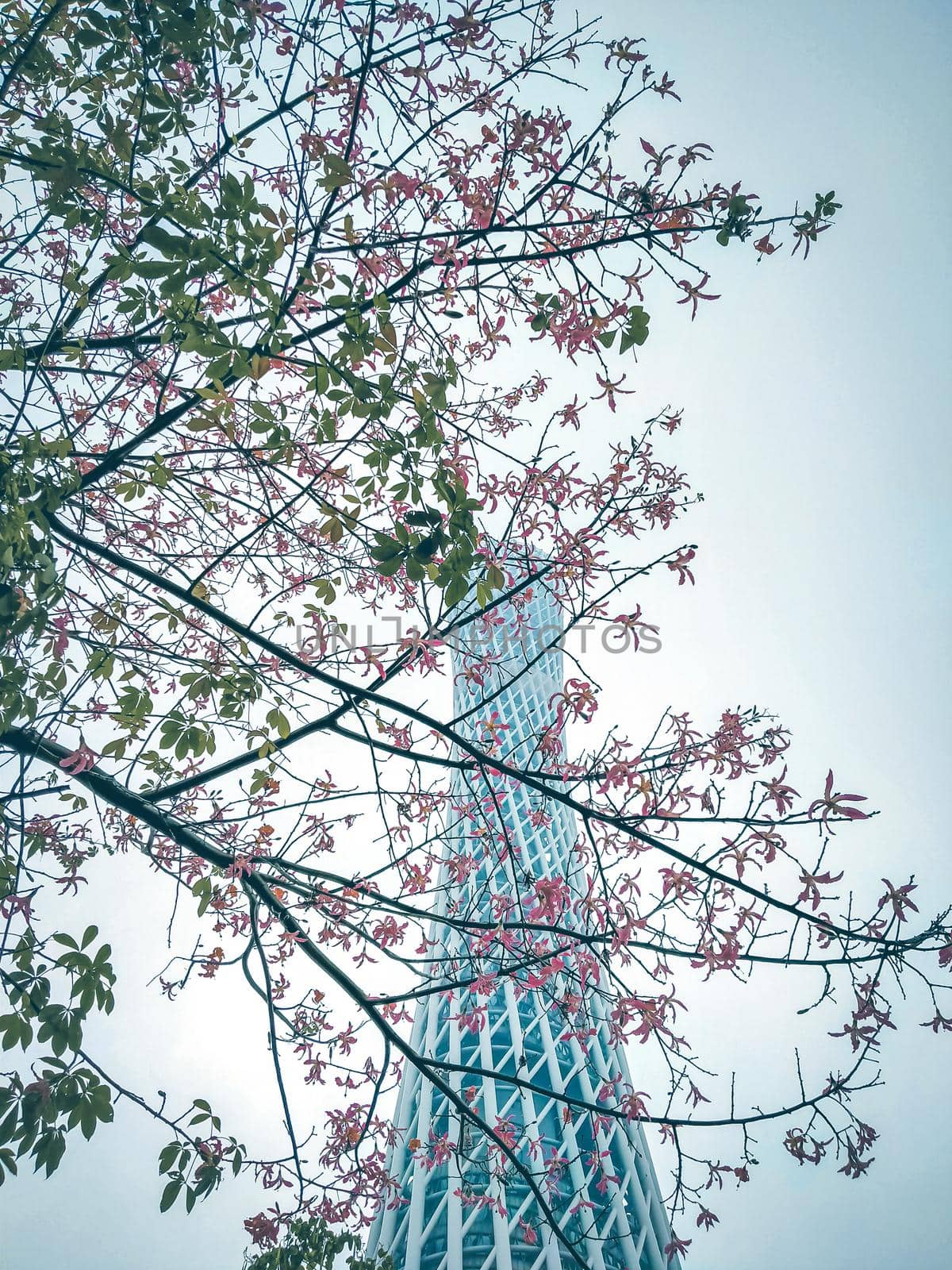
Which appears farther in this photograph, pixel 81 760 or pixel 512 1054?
pixel 512 1054

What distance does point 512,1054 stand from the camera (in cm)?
1727

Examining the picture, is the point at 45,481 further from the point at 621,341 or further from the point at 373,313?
the point at 621,341

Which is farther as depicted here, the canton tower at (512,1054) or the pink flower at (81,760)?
the canton tower at (512,1054)

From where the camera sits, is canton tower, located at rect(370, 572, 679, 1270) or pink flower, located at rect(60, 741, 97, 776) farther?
canton tower, located at rect(370, 572, 679, 1270)

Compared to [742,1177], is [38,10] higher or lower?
higher

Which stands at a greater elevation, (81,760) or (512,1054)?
(512,1054)

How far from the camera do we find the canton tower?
301cm

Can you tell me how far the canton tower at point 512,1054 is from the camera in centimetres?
301

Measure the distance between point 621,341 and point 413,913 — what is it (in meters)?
2.44

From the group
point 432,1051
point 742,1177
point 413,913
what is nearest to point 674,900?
point 413,913

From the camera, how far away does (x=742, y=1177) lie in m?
2.88

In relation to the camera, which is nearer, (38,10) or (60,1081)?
(60,1081)

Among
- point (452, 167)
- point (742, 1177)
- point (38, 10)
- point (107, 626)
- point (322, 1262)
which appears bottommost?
point (322, 1262)

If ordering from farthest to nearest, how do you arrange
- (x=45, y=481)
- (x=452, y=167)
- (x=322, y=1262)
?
(x=322, y=1262), (x=452, y=167), (x=45, y=481)
